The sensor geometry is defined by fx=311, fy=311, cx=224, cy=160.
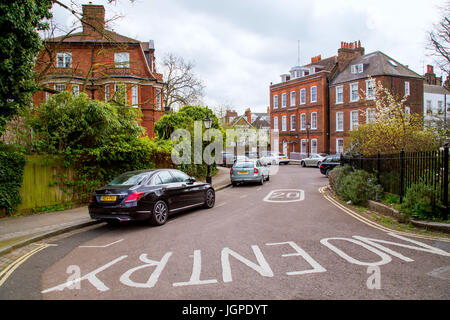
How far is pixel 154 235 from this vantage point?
743 cm

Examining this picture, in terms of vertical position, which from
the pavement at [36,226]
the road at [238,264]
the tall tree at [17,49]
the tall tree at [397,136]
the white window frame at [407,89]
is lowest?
the pavement at [36,226]

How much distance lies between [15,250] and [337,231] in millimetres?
7144

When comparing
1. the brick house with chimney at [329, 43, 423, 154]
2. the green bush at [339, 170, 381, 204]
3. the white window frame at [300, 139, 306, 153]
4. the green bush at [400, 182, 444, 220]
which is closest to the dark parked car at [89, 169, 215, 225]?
the green bush at [339, 170, 381, 204]

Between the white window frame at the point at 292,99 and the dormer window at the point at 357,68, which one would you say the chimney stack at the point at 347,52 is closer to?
the dormer window at the point at 357,68

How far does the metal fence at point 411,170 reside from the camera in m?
7.34

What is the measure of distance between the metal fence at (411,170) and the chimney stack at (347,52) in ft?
115

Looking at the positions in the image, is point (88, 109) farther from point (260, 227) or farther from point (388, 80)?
point (388, 80)

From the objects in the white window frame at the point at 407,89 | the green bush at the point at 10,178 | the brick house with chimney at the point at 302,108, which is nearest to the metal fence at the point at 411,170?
the green bush at the point at 10,178

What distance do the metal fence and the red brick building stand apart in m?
26.9

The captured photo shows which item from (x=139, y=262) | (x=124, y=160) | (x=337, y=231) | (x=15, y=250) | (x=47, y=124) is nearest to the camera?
(x=139, y=262)

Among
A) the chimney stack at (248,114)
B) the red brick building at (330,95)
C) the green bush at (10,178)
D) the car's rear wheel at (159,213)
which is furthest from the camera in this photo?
the chimney stack at (248,114)

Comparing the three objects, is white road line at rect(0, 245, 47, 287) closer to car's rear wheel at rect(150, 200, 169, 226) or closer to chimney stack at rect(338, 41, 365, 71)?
car's rear wheel at rect(150, 200, 169, 226)
